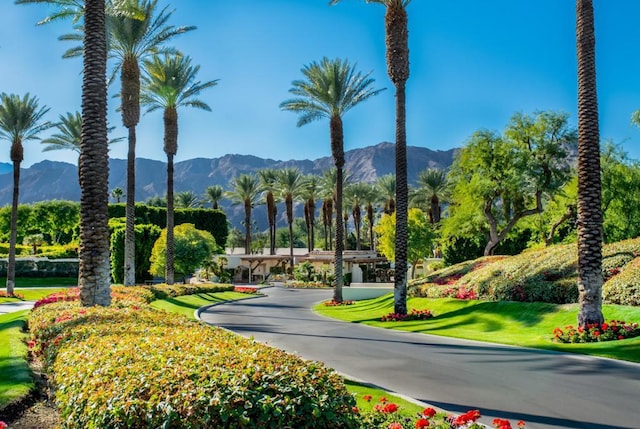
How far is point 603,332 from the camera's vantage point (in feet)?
49.5

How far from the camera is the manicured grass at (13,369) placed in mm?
8547

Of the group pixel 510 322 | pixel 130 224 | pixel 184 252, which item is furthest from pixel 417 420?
pixel 184 252

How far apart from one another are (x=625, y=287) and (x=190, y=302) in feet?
79.7

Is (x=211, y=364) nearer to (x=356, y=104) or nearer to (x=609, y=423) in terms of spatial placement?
(x=609, y=423)

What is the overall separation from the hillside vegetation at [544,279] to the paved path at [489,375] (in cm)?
540

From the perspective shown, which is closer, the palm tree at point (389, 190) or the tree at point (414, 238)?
the tree at point (414, 238)

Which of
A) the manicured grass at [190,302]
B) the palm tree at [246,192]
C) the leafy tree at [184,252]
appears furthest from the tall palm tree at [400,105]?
the palm tree at [246,192]

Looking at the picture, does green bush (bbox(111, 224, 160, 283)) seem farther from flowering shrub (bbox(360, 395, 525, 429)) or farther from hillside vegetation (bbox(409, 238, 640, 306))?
flowering shrub (bbox(360, 395, 525, 429))

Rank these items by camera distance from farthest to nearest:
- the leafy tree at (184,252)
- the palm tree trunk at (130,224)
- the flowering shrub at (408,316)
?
the leafy tree at (184,252), the palm tree trunk at (130,224), the flowering shrub at (408,316)

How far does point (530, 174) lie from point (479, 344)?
73.3 feet

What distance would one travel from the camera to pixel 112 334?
937 centimetres

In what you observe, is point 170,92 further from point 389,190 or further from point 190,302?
point 389,190

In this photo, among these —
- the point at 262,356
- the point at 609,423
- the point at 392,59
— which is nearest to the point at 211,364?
the point at 262,356

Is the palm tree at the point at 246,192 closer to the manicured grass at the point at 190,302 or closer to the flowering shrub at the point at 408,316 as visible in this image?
the manicured grass at the point at 190,302
